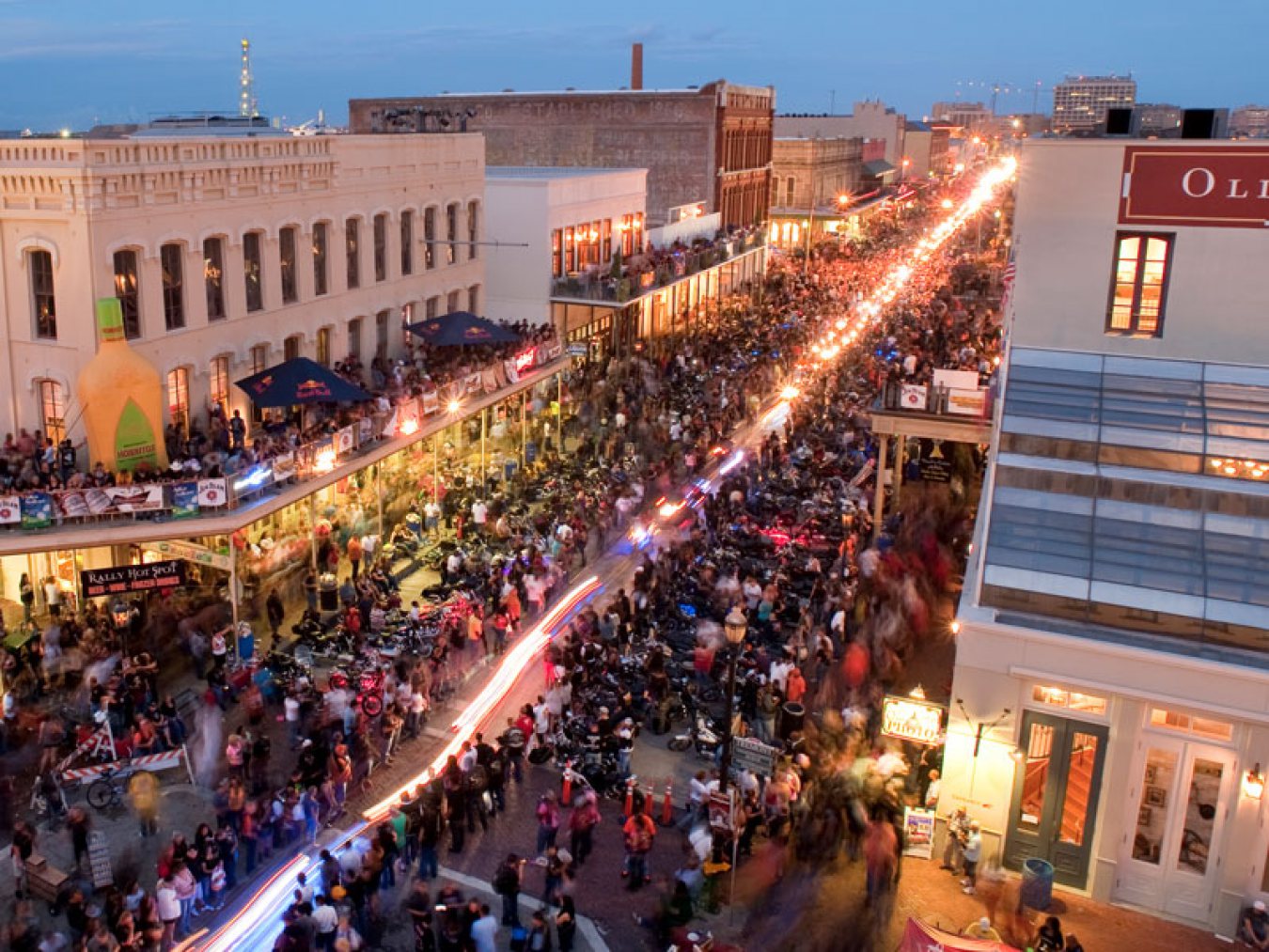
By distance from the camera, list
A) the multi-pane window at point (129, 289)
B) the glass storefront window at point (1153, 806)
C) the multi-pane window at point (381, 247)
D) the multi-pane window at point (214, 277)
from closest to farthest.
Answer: the glass storefront window at point (1153, 806), the multi-pane window at point (129, 289), the multi-pane window at point (214, 277), the multi-pane window at point (381, 247)

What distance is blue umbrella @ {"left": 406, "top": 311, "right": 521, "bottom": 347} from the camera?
30.7 meters

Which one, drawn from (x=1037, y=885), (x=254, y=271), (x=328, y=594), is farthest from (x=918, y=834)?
(x=254, y=271)

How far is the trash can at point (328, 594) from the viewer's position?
23219 millimetres

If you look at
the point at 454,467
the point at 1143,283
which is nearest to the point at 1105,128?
the point at 1143,283

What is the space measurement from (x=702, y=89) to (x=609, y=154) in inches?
222

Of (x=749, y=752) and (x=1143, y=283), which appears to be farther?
(x=1143, y=283)

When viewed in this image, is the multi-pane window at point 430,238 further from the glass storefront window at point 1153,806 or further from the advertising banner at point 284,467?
the glass storefront window at point 1153,806

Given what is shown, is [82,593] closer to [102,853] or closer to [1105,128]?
[102,853]

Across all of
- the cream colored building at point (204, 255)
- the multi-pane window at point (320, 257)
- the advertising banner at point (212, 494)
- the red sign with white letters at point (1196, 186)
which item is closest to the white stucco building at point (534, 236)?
the cream colored building at point (204, 255)

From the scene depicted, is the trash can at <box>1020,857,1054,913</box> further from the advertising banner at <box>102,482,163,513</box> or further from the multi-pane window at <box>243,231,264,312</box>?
the multi-pane window at <box>243,231,264,312</box>

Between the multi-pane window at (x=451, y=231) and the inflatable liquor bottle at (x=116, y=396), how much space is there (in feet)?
46.3

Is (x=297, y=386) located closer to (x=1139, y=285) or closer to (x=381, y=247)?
(x=381, y=247)

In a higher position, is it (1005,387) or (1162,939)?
(1005,387)

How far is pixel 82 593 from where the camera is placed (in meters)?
20.6
